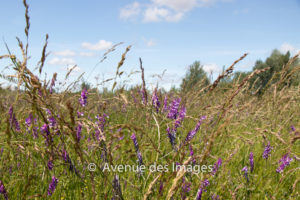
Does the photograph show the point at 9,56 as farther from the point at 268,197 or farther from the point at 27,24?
the point at 268,197

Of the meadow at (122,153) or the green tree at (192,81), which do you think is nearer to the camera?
the meadow at (122,153)

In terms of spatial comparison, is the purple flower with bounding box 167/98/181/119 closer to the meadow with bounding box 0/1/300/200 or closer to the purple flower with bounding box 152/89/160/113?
the meadow with bounding box 0/1/300/200

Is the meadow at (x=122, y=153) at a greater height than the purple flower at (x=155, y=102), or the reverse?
the purple flower at (x=155, y=102)

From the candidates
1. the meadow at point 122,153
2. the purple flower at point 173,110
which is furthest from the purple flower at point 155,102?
the purple flower at point 173,110

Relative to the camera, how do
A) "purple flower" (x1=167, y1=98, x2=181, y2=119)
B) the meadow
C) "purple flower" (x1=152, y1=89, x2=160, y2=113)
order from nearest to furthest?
the meadow → "purple flower" (x1=152, y1=89, x2=160, y2=113) → "purple flower" (x1=167, y1=98, x2=181, y2=119)

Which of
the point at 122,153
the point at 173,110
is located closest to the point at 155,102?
the point at 173,110

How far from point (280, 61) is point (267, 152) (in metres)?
40.0

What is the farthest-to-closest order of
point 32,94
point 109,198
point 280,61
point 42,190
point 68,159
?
point 280,61 < point 42,190 < point 109,198 < point 68,159 < point 32,94

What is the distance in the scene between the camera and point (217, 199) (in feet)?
5.49

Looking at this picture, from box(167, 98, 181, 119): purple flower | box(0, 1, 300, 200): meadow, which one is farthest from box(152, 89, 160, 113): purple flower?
box(167, 98, 181, 119): purple flower

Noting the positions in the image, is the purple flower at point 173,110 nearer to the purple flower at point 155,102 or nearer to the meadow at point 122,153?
the meadow at point 122,153

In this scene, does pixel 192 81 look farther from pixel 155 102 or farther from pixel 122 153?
pixel 122 153

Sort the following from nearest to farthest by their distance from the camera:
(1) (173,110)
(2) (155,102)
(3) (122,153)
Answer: (3) (122,153) → (2) (155,102) → (1) (173,110)

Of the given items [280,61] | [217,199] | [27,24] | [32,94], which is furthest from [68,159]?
[280,61]
